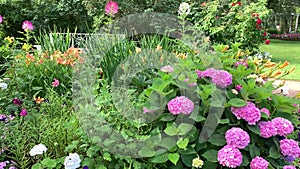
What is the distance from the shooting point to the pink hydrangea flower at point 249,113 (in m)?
1.53

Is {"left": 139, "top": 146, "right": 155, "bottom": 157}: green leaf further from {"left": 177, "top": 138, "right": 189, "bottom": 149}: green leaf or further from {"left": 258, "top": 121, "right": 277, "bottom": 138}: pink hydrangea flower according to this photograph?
{"left": 258, "top": 121, "right": 277, "bottom": 138}: pink hydrangea flower

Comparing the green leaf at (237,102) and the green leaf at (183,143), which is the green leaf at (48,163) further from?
the green leaf at (237,102)

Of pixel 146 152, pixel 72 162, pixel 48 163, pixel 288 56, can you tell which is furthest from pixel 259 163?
pixel 288 56

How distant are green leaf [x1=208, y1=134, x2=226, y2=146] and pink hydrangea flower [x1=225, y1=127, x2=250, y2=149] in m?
0.05

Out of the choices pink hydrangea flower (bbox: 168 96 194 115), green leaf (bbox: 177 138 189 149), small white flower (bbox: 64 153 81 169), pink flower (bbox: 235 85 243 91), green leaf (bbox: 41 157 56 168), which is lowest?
green leaf (bbox: 41 157 56 168)

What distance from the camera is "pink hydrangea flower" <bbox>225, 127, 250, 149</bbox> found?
4.82 ft

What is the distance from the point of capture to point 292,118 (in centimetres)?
173

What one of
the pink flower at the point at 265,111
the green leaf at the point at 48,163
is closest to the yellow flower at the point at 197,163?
the pink flower at the point at 265,111

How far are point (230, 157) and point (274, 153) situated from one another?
0.28 metres

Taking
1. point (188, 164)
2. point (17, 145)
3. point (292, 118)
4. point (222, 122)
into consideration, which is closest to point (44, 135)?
point (17, 145)

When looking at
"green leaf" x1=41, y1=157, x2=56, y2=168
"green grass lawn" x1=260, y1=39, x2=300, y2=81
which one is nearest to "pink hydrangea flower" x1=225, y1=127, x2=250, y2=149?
"green leaf" x1=41, y1=157, x2=56, y2=168

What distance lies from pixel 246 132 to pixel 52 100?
1130mm

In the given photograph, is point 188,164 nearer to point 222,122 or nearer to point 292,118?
point 222,122

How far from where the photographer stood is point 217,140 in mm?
1544
